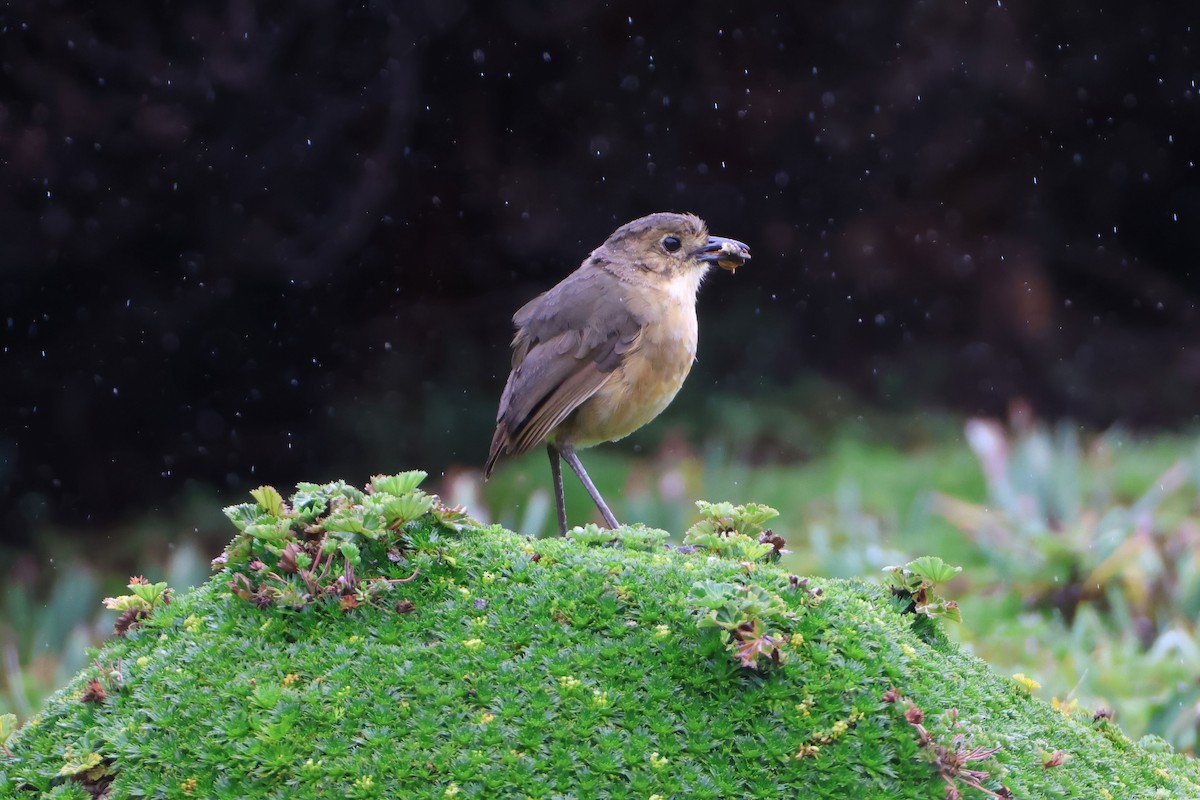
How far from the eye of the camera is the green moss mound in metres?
2.57

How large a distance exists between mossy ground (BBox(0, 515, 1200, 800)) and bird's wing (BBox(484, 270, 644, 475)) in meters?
1.20

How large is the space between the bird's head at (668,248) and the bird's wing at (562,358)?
0.55ft

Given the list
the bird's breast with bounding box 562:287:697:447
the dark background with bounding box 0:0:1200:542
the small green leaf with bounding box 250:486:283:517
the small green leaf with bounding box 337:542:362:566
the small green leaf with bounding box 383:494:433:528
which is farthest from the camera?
the dark background with bounding box 0:0:1200:542

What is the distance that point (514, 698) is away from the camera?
2676 mm

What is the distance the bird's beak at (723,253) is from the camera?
15.4ft

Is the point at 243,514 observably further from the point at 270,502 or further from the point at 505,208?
the point at 505,208

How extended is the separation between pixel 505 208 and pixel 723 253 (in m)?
3.72

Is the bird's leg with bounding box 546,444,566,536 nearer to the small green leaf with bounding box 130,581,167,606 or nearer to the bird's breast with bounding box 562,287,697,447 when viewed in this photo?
the bird's breast with bounding box 562,287,697,447

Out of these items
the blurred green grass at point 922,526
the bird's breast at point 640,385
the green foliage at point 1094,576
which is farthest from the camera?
the blurred green grass at point 922,526

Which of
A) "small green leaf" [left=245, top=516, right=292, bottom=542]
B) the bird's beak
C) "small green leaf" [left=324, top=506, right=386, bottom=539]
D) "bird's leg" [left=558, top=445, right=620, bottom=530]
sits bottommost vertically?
"small green leaf" [left=324, top=506, right=386, bottom=539]

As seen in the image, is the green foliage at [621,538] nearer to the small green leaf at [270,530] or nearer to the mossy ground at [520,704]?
the mossy ground at [520,704]

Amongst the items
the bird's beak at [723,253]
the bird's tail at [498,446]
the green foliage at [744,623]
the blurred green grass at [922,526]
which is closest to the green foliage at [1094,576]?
the blurred green grass at [922,526]

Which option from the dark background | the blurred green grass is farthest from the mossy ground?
the dark background

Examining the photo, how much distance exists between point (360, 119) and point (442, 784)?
226 inches
